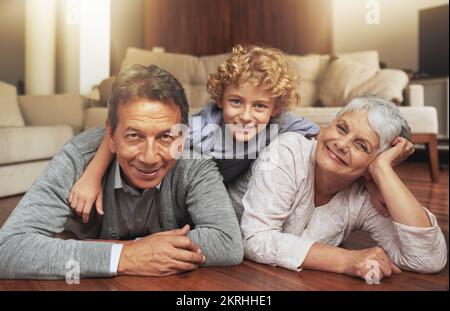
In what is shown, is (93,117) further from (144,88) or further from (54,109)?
(144,88)

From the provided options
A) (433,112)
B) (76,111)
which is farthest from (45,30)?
(433,112)

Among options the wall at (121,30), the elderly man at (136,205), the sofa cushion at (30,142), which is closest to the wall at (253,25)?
the wall at (121,30)

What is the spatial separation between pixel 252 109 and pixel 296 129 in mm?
103

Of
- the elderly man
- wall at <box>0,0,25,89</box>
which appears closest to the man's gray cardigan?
the elderly man

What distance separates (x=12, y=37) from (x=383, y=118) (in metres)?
1.86

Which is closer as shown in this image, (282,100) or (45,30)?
(282,100)

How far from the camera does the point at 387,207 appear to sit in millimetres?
669

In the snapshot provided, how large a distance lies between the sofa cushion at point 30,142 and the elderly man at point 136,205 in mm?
833

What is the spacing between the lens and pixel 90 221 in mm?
756

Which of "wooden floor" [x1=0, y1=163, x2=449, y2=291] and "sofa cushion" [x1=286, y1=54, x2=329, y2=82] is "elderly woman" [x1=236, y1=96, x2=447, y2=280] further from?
"sofa cushion" [x1=286, y1=54, x2=329, y2=82]

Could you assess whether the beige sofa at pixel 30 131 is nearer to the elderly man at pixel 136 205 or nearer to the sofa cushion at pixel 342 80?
the elderly man at pixel 136 205

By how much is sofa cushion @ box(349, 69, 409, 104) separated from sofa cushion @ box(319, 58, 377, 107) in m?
0.03

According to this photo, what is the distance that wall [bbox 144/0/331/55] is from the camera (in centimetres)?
299
